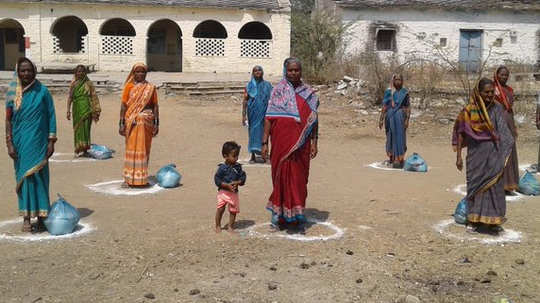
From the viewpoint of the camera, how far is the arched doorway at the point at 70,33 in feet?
85.9

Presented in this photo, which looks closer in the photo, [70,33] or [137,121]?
[137,121]

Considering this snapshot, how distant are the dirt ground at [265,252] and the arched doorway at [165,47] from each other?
62.7 feet

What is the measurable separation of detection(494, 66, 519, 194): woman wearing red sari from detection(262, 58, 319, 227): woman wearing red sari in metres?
2.54

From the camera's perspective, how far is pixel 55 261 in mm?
4719

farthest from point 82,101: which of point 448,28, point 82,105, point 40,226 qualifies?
point 448,28

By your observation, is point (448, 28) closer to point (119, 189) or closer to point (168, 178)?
point (168, 178)

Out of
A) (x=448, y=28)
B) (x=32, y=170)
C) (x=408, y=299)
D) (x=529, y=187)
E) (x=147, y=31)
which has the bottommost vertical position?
(x=408, y=299)

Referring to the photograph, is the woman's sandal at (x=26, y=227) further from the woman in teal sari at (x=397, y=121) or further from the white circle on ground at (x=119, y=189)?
the woman in teal sari at (x=397, y=121)

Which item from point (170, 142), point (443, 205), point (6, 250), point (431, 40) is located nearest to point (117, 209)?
point (6, 250)

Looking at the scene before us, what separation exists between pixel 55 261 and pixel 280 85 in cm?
251

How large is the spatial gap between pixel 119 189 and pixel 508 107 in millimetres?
4963

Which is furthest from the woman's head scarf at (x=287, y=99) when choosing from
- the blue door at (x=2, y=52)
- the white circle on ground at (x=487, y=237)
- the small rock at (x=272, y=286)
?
the blue door at (x=2, y=52)

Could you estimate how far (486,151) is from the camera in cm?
543

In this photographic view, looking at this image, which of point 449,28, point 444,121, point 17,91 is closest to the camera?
point 17,91
